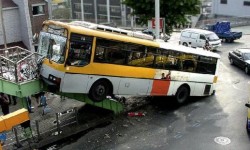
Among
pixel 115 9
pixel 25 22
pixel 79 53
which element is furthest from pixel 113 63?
pixel 115 9

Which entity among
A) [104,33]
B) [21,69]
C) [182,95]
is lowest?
[182,95]

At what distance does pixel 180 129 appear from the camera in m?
15.8

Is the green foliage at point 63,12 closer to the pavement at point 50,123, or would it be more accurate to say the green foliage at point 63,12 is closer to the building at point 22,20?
the building at point 22,20

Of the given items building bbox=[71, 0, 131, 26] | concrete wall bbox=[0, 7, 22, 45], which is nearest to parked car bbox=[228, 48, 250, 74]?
concrete wall bbox=[0, 7, 22, 45]

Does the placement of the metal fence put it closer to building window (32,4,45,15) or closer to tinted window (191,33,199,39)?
building window (32,4,45,15)

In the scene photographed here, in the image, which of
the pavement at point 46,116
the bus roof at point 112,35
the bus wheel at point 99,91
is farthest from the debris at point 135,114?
the bus roof at point 112,35

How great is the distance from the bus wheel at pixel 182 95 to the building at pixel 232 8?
36.5m

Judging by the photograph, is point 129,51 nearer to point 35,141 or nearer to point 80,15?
point 35,141

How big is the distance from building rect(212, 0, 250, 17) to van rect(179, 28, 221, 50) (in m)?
22.4

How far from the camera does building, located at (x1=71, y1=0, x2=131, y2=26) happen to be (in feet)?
241

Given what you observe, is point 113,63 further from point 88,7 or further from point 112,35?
point 88,7

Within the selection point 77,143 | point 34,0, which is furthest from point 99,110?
point 34,0

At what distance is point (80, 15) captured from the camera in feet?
274

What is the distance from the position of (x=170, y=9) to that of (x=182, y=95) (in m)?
7.19
